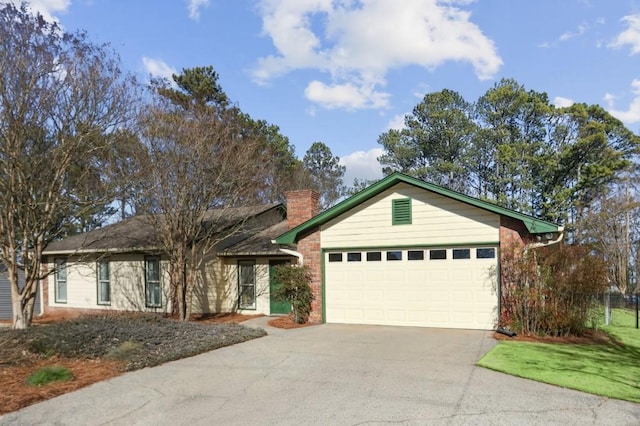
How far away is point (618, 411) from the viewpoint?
5570 mm

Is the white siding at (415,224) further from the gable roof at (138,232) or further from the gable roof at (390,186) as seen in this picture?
the gable roof at (138,232)

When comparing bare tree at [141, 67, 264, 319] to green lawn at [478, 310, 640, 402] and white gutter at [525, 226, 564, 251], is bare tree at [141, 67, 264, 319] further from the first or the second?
green lawn at [478, 310, 640, 402]

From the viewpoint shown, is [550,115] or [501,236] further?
[550,115]

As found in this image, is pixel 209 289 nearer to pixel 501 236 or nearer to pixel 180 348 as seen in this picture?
pixel 180 348

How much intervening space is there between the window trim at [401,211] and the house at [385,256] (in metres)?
0.03

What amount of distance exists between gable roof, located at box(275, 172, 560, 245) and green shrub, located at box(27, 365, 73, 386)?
24.7 ft

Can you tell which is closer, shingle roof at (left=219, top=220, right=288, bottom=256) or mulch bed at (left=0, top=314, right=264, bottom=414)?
mulch bed at (left=0, top=314, right=264, bottom=414)

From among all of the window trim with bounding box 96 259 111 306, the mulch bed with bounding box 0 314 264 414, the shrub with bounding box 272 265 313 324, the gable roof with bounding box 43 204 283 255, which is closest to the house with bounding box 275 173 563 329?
the shrub with bounding box 272 265 313 324

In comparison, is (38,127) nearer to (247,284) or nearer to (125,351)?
(125,351)

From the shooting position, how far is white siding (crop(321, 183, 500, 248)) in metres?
12.1

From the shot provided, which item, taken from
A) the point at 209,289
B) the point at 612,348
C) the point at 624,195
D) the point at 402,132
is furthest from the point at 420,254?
the point at 402,132

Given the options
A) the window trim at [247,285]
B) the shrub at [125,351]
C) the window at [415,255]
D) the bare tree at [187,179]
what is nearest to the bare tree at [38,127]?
the bare tree at [187,179]

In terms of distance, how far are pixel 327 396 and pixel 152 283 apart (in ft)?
43.2

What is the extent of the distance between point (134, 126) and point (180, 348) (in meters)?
6.32
